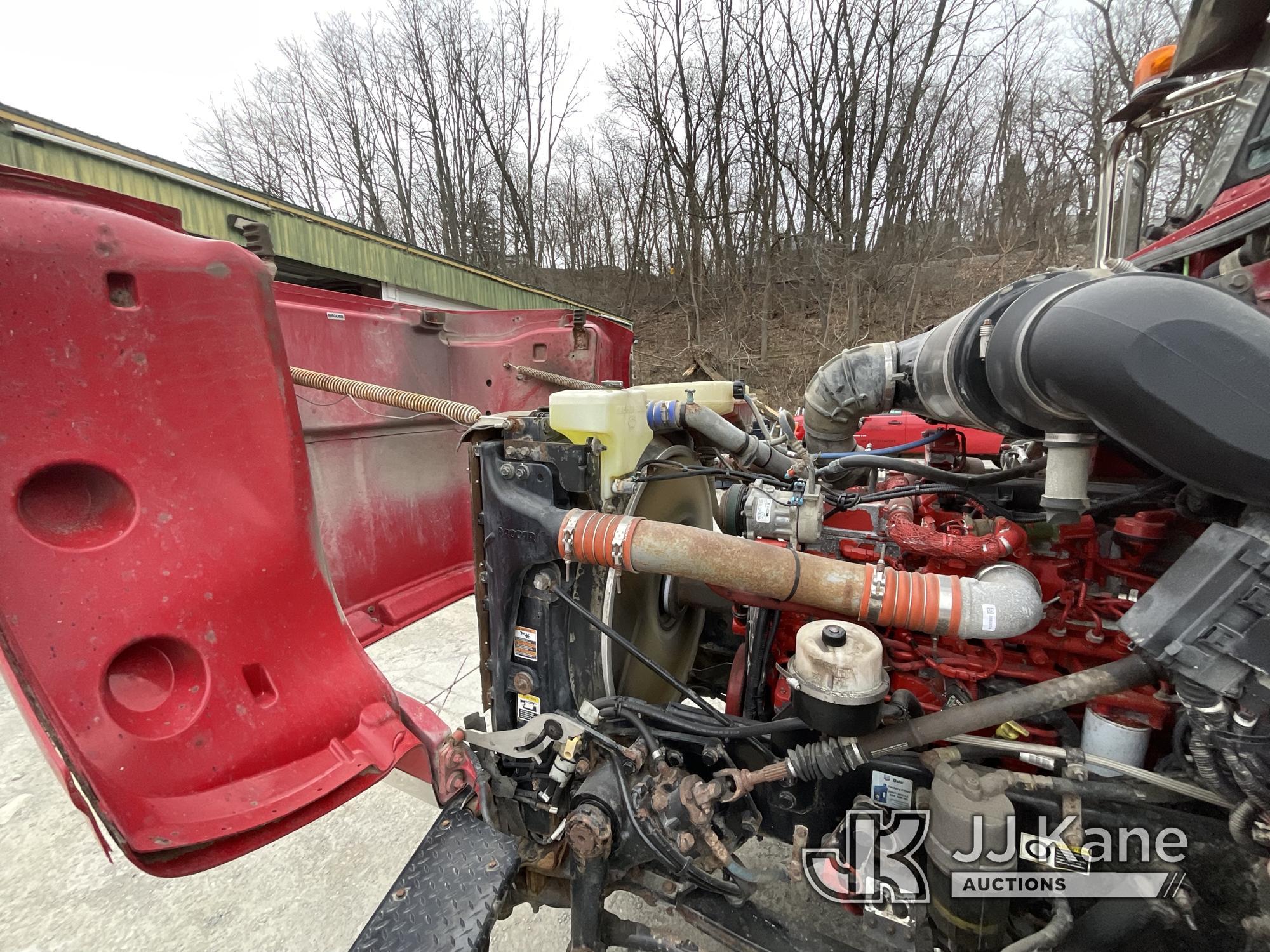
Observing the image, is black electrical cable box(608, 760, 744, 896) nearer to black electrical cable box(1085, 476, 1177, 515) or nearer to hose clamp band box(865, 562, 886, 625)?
hose clamp band box(865, 562, 886, 625)

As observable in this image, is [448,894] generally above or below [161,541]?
below

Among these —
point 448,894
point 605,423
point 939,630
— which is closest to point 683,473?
point 605,423

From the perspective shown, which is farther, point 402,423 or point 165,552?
point 402,423

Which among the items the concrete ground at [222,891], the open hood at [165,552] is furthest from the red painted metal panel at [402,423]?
the open hood at [165,552]

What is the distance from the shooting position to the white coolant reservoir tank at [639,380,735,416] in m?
1.91

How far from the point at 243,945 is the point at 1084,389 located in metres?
2.86

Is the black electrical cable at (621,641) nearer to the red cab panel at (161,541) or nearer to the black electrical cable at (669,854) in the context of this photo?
the black electrical cable at (669,854)

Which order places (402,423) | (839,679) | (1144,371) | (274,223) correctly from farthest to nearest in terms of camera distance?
(274,223) < (402,423) < (839,679) < (1144,371)

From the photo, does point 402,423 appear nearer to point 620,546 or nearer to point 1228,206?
point 620,546

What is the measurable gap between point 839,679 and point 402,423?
3.21m

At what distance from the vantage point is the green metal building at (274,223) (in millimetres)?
5109

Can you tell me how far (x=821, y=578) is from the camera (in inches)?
50.6

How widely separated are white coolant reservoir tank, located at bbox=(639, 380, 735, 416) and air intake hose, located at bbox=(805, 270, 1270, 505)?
0.94 metres

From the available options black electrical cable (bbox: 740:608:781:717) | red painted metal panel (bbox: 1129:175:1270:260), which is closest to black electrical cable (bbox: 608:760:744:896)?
black electrical cable (bbox: 740:608:781:717)
